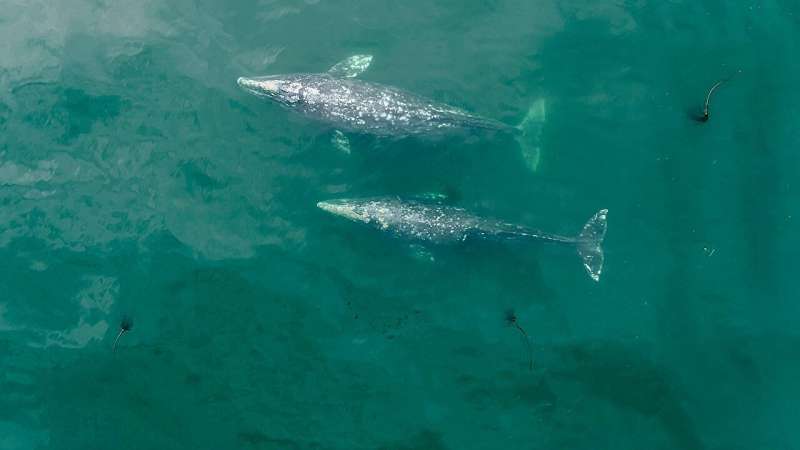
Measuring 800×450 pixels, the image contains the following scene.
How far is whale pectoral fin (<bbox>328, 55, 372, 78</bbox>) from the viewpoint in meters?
14.9

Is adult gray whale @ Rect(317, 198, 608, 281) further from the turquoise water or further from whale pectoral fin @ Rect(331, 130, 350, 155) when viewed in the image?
whale pectoral fin @ Rect(331, 130, 350, 155)

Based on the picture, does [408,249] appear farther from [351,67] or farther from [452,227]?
[351,67]

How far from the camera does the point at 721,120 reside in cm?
1477

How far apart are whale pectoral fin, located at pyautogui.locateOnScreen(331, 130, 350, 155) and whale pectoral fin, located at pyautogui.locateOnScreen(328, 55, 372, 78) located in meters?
1.56

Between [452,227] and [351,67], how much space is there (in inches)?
202

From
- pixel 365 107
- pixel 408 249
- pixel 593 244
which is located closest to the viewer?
pixel 593 244

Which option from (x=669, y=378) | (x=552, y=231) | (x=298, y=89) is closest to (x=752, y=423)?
(x=669, y=378)

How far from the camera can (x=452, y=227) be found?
46.8ft

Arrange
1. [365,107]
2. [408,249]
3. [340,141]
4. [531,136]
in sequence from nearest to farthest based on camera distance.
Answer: [365,107]
[408,249]
[531,136]
[340,141]

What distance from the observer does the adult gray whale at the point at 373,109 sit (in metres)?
14.5

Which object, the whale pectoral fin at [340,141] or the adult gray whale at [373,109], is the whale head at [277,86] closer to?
the adult gray whale at [373,109]

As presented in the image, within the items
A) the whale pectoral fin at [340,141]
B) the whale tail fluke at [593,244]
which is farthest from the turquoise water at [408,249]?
the whale tail fluke at [593,244]

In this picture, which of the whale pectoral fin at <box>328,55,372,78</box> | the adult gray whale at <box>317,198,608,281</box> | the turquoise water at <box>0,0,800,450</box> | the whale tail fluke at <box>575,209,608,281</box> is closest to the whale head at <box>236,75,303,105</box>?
the turquoise water at <box>0,0,800,450</box>

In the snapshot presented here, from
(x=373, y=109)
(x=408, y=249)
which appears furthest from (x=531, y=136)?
(x=408, y=249)
